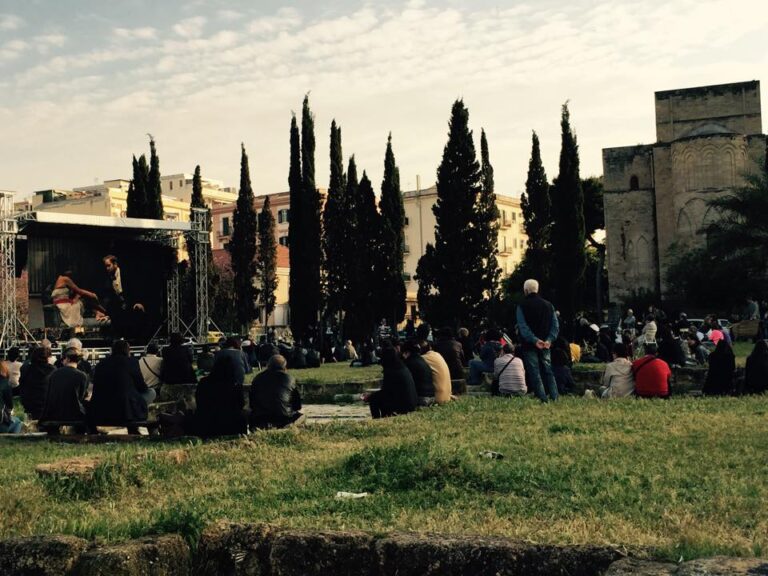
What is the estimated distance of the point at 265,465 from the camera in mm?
7984

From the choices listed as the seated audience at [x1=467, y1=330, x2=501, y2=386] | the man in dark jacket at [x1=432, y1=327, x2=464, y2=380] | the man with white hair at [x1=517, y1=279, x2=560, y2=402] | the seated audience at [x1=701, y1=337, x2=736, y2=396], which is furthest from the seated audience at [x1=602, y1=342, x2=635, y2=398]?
the seated audience at [x1=467, y1=330, x2=501, y2=386]

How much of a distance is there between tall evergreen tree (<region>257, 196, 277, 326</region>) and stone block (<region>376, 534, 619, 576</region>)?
4870 centimetres

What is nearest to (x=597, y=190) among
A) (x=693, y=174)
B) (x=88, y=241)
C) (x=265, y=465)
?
(x=693, y=174)

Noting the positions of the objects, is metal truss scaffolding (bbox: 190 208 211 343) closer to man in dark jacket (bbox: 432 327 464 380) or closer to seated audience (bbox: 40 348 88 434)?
man in dark jacket (bbox: 432 327 464 380)

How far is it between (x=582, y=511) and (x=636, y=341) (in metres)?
22.5

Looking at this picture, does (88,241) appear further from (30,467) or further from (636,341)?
(30,467)

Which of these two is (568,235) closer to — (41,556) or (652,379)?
(652,379)

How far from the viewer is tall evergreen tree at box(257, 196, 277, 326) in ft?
174

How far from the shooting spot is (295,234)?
1788 inches

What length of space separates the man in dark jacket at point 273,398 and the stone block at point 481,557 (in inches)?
241

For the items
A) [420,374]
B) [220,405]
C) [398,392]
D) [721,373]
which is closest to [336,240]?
[721,373]

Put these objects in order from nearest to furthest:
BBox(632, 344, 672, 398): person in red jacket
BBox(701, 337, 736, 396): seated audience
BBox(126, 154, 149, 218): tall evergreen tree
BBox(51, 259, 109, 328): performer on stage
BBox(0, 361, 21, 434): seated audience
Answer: BBox(0, 361, 21, 434): seated audience < BBox(632, 344, 672, 398): person in red jacket < BBox(701, 337, 736, 396): seated audience < BBox(51, 259, 109, 328): performer on stage < BBox(126, 154, 149, 218): tall evergreen tree

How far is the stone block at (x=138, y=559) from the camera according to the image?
4.85 m

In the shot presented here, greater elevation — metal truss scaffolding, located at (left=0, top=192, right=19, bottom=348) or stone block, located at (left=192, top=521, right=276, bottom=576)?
metal truss scaffolding, located at (left=0, top=192, right=19, bottom=348)
